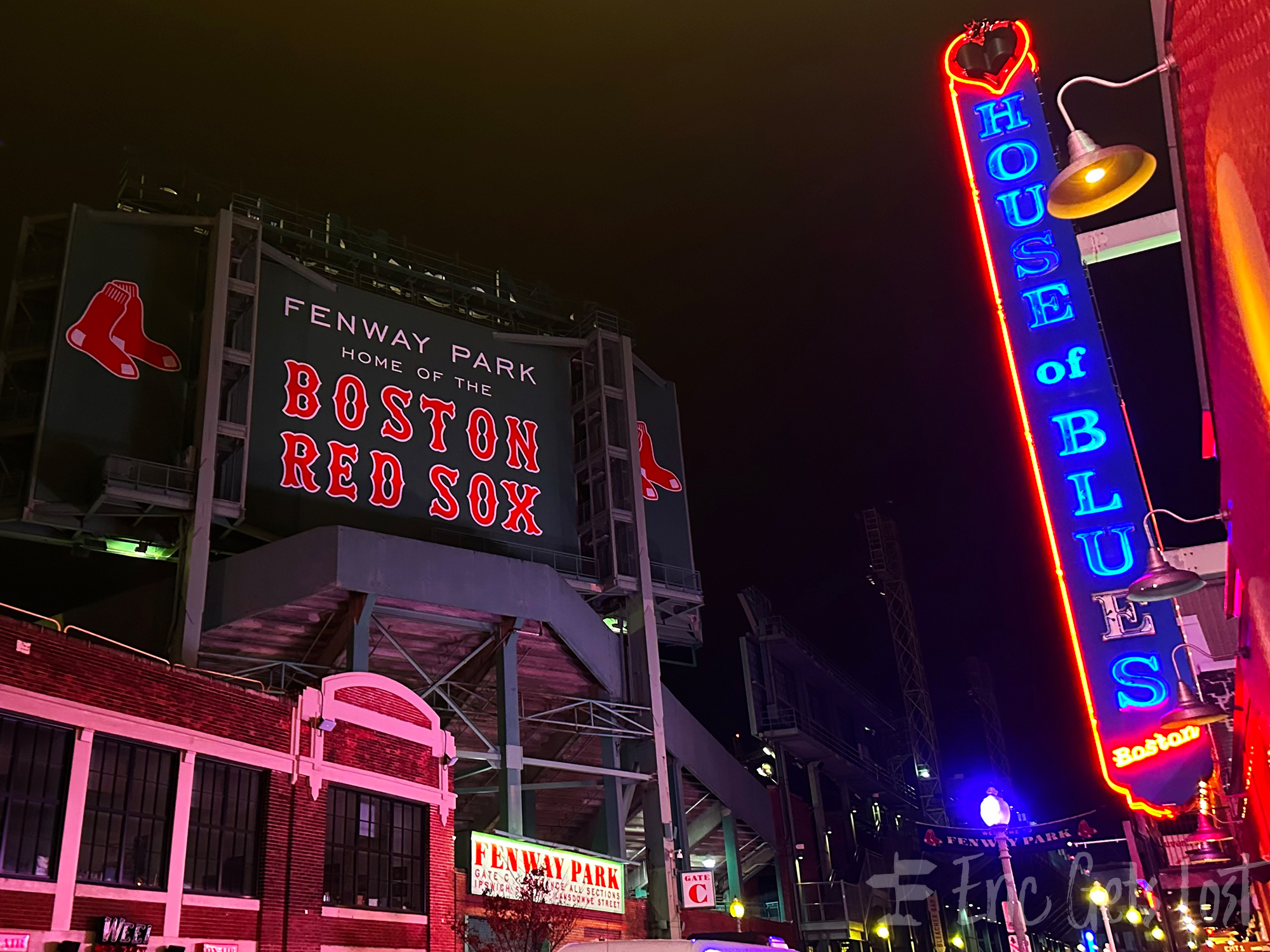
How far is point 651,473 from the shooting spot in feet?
150

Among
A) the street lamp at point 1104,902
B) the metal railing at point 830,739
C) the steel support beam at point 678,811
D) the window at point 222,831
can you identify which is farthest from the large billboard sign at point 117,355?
the metal railing at point 830,739

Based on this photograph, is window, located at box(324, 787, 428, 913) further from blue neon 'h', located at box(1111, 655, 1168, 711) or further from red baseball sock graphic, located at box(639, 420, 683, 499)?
red baseball sock graphic, located at box(639, 420, 683, 499)

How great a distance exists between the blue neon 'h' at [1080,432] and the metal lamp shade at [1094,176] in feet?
50.9

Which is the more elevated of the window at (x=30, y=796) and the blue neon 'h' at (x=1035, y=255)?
the blue neon 'h' at (x=1035, y=255)

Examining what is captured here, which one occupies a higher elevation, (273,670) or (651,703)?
(273,670)

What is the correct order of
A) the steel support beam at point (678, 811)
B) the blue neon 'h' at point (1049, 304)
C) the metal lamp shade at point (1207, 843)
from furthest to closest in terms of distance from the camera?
the steel support beam at point (678, 811) → the blue neon 'h' at point (1049, 304) → the metal lamp shade at point (1207, 843)

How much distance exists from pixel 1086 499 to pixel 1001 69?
1306 centimetres

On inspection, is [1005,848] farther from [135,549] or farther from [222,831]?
[135,549]

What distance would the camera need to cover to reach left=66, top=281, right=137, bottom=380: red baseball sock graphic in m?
32.5

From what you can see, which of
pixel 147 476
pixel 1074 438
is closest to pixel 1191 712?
pixel 1074 438

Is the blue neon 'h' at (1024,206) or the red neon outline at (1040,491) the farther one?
the blue neon 'h' at (1024,206)

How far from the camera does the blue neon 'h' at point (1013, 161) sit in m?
27.5

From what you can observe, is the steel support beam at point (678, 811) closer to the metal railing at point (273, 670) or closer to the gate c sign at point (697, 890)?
the gate c sign at point (697, 890)

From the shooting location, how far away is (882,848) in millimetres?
68062
